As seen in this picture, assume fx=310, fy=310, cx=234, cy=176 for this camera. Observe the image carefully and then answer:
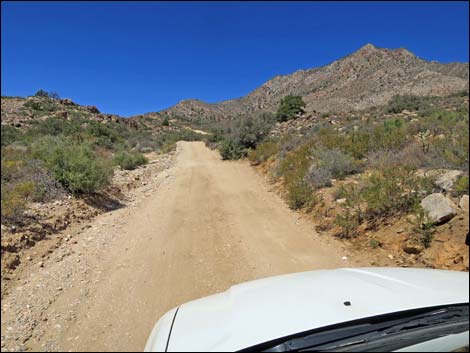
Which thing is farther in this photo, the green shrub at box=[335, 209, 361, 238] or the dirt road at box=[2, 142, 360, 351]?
the green shrub at box=[335, 209, 361, 238]

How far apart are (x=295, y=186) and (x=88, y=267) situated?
524 cm

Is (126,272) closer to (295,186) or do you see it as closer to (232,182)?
(295,186)

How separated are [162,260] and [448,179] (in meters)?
5.01

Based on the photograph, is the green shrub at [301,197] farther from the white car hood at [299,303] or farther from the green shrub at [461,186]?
the white car hood at [299,303]

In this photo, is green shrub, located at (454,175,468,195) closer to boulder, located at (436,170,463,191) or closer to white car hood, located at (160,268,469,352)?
boulder, located at (436,170,463,191)

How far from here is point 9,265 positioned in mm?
3807

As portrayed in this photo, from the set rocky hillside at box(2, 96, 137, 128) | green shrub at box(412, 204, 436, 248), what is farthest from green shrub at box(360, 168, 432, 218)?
rocky hillside at box(2, 96, 137, 128)

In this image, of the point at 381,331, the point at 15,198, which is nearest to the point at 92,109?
the point at 15,198

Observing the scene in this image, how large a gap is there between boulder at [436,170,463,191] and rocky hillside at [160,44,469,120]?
1276 inches

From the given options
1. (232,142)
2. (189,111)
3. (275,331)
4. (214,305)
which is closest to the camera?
(275,331)

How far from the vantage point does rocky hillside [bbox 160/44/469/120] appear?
42.0 meters

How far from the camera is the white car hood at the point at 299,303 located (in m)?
1.63

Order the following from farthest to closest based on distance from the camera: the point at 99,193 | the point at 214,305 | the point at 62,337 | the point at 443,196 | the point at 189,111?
the point at 189,111, the point at 99,193, the point at 443,196, the point at 62,337, the point at 214,305

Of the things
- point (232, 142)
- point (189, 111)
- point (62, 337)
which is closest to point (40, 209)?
point (62, 337)
